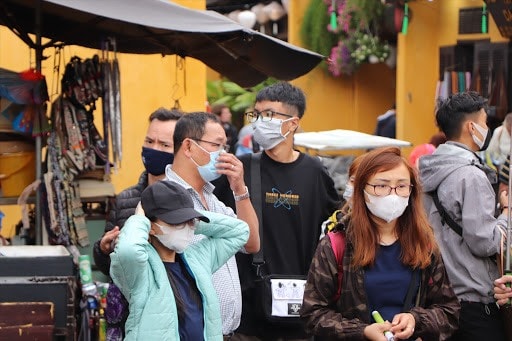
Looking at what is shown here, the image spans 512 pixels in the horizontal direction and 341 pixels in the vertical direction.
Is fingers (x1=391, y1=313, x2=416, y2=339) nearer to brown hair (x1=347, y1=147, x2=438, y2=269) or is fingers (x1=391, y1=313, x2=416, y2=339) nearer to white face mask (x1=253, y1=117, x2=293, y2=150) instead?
brown hair (x1=347, y1=147, x2=438, y2=269)

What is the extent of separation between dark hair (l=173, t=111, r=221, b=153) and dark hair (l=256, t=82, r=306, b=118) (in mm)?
942

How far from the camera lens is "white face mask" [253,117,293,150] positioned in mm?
6277

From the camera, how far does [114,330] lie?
4.86m

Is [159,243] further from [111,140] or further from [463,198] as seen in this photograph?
[111,140]

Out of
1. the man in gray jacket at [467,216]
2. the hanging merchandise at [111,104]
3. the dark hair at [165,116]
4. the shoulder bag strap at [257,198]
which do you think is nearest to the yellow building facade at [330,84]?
the hanging merchandise at [111,104]

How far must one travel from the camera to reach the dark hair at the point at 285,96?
6.41 meters

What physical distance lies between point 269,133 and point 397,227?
1497 millimetres

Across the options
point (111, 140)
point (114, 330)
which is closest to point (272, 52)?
point (111, 140)

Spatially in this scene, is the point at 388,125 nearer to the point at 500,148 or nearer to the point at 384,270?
the point at 500,148

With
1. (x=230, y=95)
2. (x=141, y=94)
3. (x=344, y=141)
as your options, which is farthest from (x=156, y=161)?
(x=230, y=95)

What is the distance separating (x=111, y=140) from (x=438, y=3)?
10.8 m

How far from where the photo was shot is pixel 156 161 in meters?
5.93

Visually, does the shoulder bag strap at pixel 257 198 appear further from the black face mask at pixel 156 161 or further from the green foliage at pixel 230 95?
the green foliage at pixel 230 95

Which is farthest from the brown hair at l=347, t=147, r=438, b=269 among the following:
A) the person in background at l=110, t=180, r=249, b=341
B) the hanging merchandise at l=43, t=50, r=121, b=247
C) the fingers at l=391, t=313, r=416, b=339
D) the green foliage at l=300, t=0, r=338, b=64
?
the green foliage at l=300, t=0, r=338, b=64
